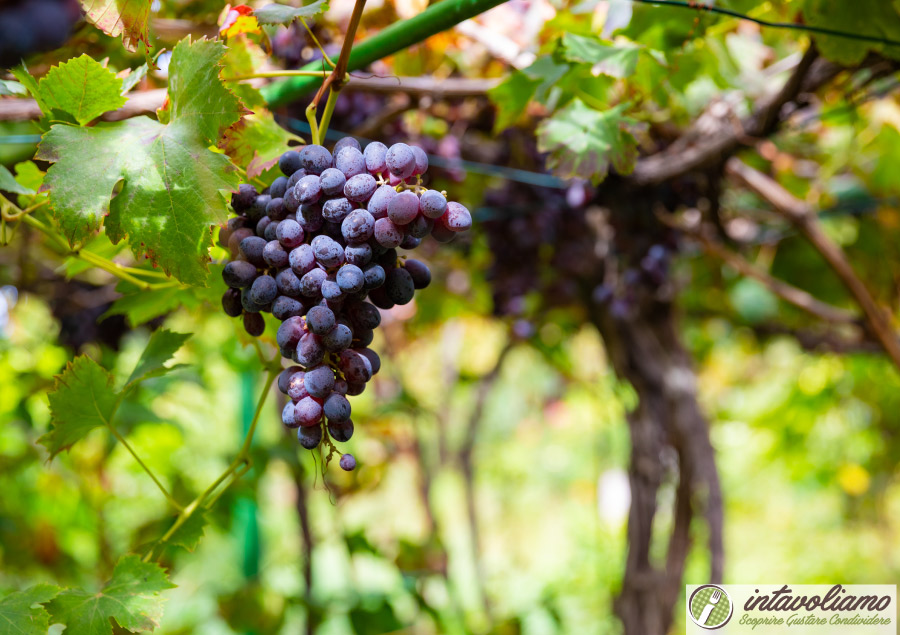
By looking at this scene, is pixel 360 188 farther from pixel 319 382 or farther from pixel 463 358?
pixel 463 358

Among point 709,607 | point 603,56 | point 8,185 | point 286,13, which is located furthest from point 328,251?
point 709,607

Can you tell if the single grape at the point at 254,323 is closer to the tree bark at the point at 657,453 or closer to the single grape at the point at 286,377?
the single grape at the point at 286,377

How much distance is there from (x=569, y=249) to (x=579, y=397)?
138 inches

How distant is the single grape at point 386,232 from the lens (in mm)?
471

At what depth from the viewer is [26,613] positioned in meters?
0.54

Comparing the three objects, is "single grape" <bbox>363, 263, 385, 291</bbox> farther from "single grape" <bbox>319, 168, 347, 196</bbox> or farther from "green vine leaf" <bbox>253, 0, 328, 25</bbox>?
"green vine leaf" <bbox>253, 0, 328, 25</bbox>

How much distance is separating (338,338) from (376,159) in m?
0.14

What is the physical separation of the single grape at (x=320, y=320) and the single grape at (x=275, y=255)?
56 mm

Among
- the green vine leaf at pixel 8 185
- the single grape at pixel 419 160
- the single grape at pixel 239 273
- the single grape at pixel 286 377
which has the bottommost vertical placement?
the single grape at pixel 286 377

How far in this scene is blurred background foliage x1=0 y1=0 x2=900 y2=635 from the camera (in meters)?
1.17

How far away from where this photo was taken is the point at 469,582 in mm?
4145

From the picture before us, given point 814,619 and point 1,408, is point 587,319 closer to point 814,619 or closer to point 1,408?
point 814,619

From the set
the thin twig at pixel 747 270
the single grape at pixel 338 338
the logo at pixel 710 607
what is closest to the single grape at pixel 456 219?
the single grape at pixel 338 338

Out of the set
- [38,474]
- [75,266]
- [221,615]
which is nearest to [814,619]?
[75,266]
